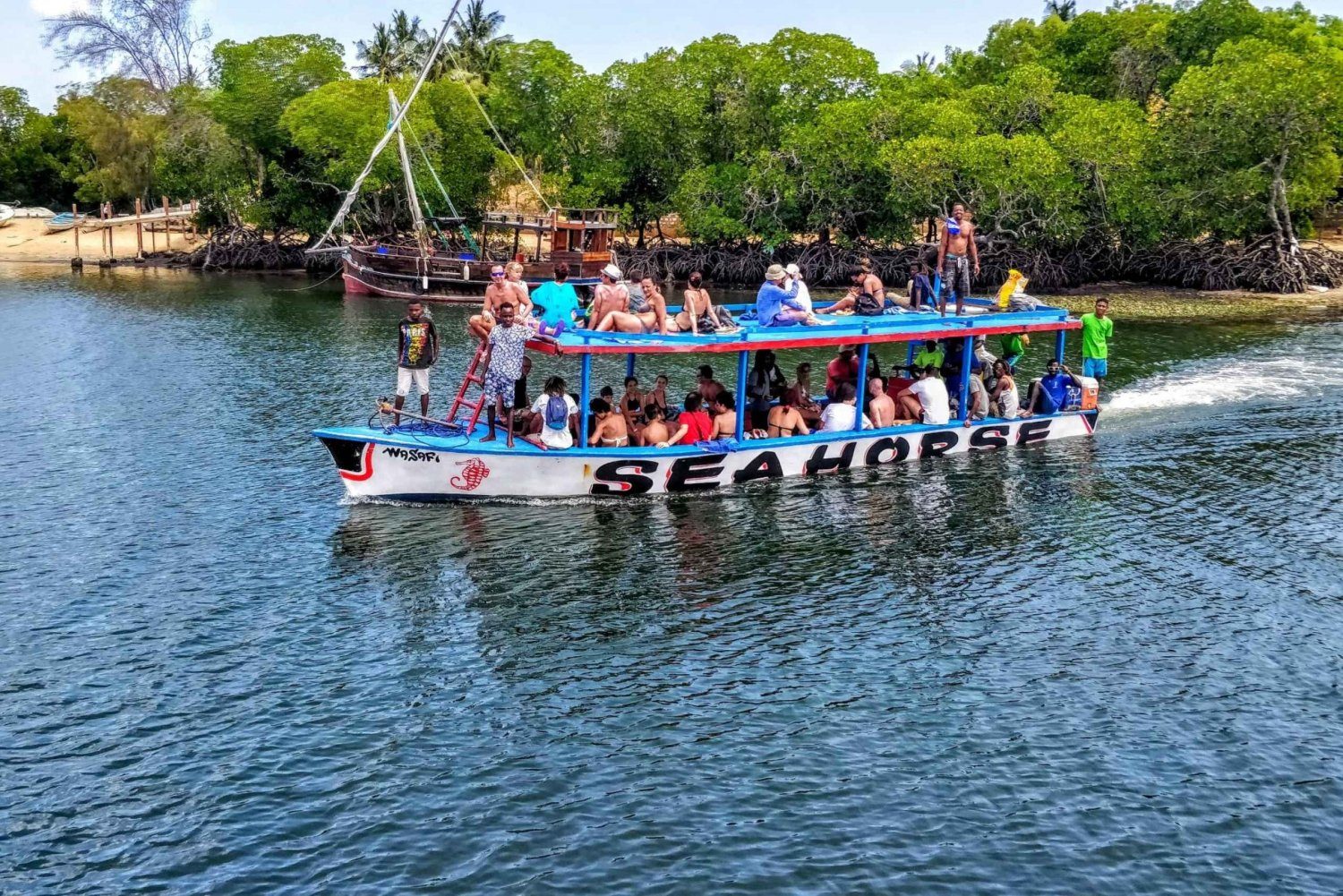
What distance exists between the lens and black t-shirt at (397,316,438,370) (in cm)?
2244

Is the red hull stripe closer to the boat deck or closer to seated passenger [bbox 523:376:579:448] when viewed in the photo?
seated passenger [bbox 523:376:579:448]

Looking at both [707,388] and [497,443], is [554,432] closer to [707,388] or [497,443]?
[497,443]

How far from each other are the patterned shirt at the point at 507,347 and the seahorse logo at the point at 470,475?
5.20 ft

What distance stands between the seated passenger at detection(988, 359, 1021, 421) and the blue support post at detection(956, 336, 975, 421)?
34.6 inches

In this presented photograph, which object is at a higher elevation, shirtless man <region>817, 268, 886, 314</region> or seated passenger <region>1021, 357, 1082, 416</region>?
shirtless man <region>817, 268, 886, 314</region>

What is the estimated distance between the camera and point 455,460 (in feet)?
70.1

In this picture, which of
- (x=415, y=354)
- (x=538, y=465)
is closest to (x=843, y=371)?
(x=538, y=465)

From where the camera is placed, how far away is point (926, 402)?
82.1 feet

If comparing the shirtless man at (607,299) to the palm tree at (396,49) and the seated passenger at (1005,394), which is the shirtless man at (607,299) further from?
the palm tree at (396,49)

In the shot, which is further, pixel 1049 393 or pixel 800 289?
pixel 1049 393

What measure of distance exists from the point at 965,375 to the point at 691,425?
6.25 metres

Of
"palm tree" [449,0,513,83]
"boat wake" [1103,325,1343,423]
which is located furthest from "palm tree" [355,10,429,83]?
"boat wake" [1103,325,1343,423]

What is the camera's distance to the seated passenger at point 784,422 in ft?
77.9

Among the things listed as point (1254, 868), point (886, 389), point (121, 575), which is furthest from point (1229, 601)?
point (121, 575)
